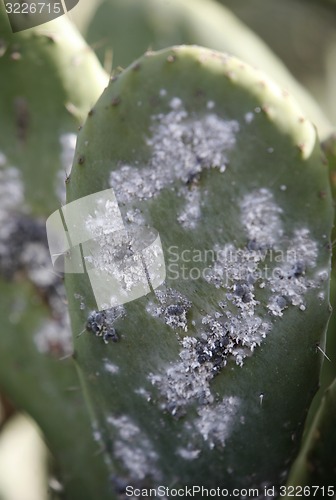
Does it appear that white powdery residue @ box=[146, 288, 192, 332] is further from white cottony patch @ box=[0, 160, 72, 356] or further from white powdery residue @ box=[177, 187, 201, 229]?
white cottony patch @ box=[0, 160, 72, 356]

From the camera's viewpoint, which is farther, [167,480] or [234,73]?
[167,480]

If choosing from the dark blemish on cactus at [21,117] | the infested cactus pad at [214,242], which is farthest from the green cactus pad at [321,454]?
the dark blemish on cactus at [21,117]

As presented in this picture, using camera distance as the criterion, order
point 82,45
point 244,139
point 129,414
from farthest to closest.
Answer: point 82,45, point 129,414, point 244,139

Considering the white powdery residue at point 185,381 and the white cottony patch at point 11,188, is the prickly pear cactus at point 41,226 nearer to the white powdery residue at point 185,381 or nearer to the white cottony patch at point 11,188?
the white cottony patch at point 11,188

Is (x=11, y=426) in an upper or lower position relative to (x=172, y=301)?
lower

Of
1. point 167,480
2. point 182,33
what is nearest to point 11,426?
point 167,480

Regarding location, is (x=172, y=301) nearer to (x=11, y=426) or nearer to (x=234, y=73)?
(x=234, y=73)
